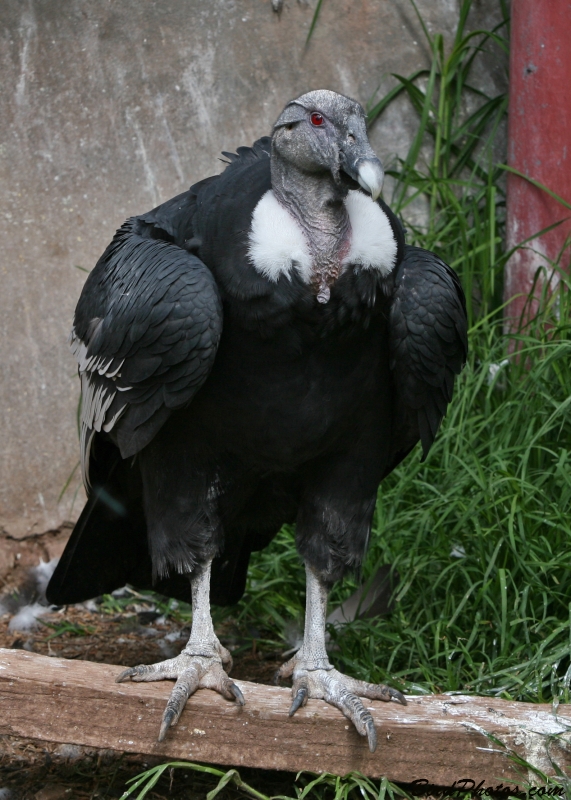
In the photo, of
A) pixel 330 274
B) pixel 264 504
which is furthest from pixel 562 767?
pixel 330 274

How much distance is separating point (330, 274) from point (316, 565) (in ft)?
3.26

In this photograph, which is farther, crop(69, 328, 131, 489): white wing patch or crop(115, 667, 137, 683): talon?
crop(69, 328, 131, 489): white wing patch

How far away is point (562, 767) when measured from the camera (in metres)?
2.76

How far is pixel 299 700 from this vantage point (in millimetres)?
2881

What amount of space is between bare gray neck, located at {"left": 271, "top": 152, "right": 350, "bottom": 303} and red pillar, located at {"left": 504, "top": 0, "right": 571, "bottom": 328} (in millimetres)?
1768

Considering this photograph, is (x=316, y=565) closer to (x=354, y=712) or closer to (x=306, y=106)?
(x=354, y=712)

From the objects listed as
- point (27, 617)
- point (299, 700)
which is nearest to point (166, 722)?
point (299, 700)

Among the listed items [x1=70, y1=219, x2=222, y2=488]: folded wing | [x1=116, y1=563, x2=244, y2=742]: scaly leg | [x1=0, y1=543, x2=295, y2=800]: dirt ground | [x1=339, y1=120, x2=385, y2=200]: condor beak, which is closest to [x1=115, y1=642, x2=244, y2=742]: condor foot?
[x1=116, y1=563, x2=244, y2=742]: scaly leg

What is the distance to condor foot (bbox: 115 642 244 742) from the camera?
281cm

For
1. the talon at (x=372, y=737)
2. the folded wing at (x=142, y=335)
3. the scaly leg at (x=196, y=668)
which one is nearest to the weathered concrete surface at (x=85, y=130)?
the folded wing at (x=142, y=335)

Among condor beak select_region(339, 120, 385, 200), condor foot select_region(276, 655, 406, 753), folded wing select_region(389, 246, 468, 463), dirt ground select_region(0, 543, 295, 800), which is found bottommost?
dirt ground select_region(0, 543, 295, 800)

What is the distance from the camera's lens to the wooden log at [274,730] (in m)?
2.72

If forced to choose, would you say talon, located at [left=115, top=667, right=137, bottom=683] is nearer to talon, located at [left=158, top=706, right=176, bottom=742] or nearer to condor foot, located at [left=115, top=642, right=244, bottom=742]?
condor foot, located at [left=115, top=642, right=244, bottom=742]

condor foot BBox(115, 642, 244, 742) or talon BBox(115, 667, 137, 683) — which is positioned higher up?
talon BBox(115, 667, 137, 683)
